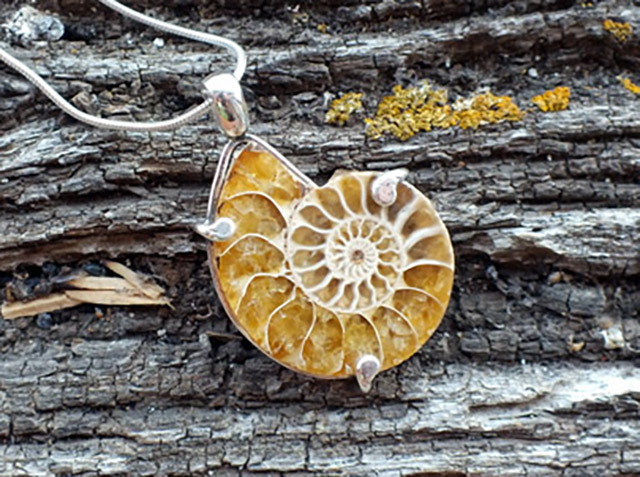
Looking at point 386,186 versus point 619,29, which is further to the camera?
point 619,29

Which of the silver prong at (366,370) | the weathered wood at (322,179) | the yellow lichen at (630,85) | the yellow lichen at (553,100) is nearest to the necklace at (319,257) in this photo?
the silver prong at (366,370)

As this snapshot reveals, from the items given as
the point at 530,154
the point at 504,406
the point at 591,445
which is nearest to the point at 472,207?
the point at 530,154

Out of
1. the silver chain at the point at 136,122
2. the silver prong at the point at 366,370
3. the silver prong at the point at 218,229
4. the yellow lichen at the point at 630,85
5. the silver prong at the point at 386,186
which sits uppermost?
the silver chain at the point at 136,122

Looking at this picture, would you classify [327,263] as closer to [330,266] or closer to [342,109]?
[330,266]

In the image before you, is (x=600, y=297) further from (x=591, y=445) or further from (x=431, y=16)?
(x=431, y=16)

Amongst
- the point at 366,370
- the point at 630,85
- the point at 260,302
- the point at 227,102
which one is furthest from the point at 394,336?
the point at 630,85

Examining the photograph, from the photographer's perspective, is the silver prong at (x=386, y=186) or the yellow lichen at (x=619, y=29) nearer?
the silver prong at (x=386, y=186)

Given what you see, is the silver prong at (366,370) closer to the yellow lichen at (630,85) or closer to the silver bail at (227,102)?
the silver bail at (227,102)
